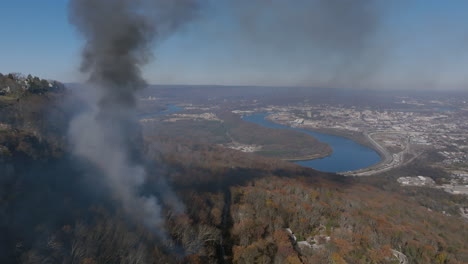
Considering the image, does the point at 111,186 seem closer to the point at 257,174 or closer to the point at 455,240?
the point at 257,174

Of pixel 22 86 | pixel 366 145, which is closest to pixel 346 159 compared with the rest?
pixel 366 145

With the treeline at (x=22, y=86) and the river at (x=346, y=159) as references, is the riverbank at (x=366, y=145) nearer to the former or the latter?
the river at (x=346, y=159)

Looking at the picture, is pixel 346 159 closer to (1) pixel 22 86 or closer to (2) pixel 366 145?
(2) pixel 366 145

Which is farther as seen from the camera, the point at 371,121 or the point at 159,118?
the point at 371,121

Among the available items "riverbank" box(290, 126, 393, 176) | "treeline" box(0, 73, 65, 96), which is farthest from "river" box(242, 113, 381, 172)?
"treeline" box(0, 73, 65, 96)

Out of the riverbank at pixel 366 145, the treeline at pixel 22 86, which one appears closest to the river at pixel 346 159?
the riverbank at pixel 366 145

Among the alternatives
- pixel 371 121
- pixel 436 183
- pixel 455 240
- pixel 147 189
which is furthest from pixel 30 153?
pixel 371 121

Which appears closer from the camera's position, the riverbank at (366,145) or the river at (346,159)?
the riverbank at (366,145)

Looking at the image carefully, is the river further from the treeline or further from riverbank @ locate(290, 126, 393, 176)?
the treeline

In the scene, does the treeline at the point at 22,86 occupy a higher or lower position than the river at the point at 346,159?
higher

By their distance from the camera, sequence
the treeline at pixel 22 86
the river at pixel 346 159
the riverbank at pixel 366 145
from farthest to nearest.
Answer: the river at pixel 346 159, the riverbank at pixel 366 145, the treeline at pixel 22 86

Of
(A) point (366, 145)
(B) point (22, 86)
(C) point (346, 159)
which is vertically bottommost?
(C) point (346, 159)
